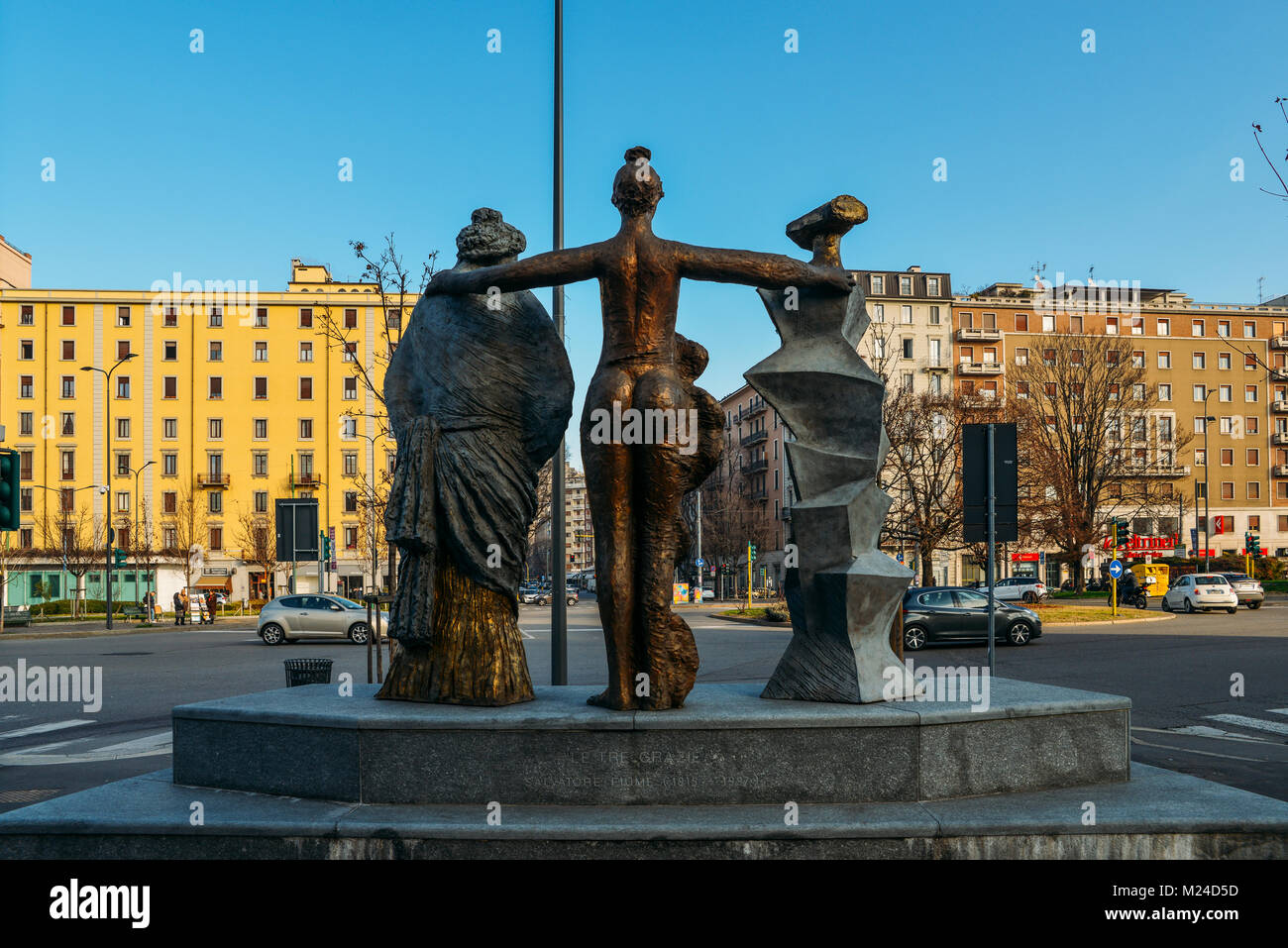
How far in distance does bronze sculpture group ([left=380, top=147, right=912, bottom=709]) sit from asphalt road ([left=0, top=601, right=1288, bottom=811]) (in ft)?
15.5

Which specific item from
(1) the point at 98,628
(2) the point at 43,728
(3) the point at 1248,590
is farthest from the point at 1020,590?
(2) the point at 43,728

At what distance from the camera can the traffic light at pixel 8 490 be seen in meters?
10.6

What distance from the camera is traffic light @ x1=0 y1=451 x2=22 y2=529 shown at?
10.6 metres

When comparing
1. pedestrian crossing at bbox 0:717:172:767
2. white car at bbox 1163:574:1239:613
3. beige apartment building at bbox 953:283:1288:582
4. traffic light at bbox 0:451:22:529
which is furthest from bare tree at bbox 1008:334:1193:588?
traffic light at bbox 0:451:22:529

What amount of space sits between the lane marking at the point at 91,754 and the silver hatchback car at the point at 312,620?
617 inches

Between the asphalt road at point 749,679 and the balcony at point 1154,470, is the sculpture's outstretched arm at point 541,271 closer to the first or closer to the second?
the asphalt road at point 749,679

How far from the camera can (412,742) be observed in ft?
→ 16.8

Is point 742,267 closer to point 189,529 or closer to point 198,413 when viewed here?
point 189,529

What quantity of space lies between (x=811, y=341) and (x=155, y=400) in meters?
67.2

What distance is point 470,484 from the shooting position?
19.8 ft

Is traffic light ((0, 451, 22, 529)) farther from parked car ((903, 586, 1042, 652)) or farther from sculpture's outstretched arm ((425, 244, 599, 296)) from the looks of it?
parked car ((903, 586, 1042, 652))

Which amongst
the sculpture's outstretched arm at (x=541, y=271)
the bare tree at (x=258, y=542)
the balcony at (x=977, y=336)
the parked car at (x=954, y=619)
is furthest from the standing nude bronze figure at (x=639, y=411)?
the balcony at (x=977, y=336)

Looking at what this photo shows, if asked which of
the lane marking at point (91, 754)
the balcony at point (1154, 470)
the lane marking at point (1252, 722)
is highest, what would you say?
the balcony at point (1154, 470)

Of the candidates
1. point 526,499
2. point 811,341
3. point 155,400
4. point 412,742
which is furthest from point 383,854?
point 155,400
